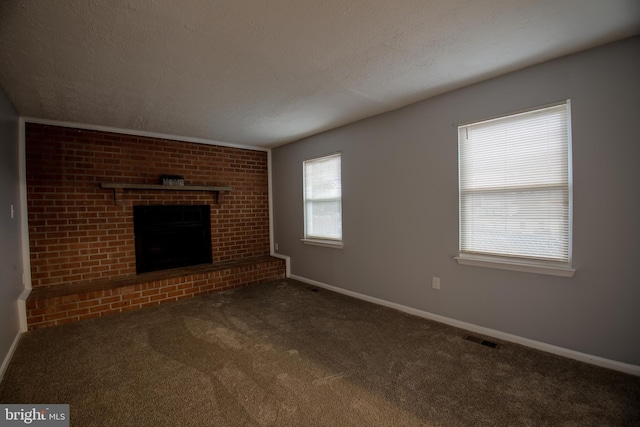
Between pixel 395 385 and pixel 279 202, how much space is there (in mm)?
3700

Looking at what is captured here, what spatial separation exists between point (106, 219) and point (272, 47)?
329 cm

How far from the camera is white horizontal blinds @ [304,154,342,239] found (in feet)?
13.4

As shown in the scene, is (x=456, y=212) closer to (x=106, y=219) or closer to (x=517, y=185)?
(x=517, y=185)

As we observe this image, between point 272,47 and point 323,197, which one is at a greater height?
point 272,47

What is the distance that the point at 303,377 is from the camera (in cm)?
206

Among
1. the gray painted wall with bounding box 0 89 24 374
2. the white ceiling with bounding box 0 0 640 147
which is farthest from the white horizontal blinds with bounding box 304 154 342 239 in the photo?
the gray painted wall with bounding box 0 89 24 374

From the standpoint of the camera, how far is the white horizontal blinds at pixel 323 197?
4.09m

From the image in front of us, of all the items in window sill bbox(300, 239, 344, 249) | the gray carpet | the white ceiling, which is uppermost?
the white ceiling

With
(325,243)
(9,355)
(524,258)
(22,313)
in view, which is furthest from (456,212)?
(22,313)

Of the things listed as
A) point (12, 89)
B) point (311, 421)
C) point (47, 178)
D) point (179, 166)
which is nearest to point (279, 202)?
point (179, 166)

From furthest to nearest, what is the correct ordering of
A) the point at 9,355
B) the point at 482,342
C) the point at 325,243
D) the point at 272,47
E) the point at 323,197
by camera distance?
the point at 323,197 → the point at 325,243 → the point at 482,342 → the point at 9,355 → the point at 272,47

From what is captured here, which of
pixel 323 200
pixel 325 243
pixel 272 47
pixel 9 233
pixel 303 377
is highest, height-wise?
pixel 272 47

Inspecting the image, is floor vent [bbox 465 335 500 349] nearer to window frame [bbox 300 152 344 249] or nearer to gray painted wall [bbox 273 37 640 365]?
gray painted wall [bbox 273 37 640 365]

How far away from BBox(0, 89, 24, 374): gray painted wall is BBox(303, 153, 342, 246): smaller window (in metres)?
3.23
